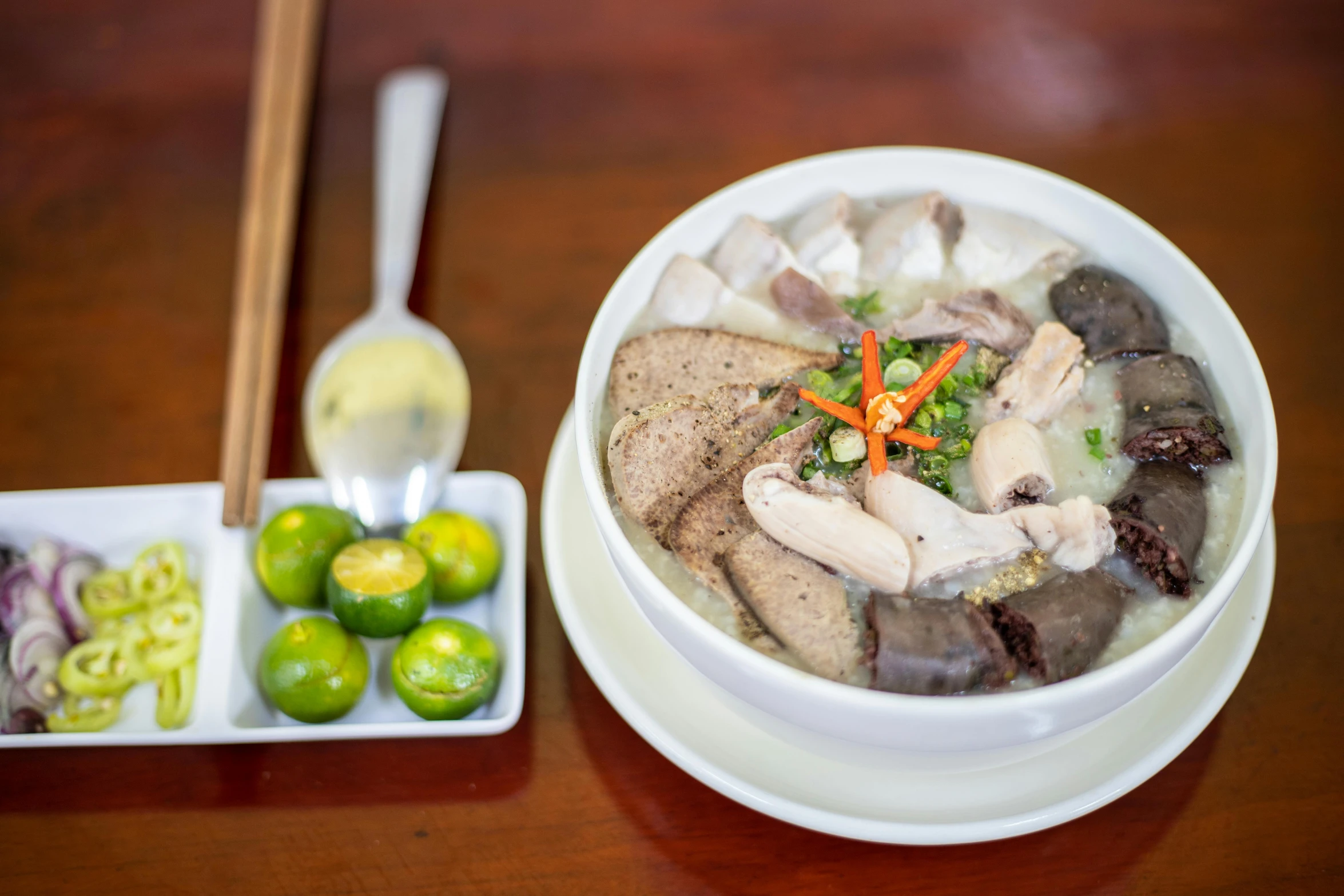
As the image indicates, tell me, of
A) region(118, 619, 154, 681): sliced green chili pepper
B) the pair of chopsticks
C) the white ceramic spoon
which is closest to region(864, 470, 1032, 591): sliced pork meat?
the white ceramic spoon

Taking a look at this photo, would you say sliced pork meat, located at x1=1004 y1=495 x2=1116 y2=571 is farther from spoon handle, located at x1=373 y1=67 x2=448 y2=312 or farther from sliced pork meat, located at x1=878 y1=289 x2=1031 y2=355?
spoon handle, located at x1=373 y1=67 x2=448 y2=312

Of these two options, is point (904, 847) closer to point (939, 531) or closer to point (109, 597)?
point (939, 531)

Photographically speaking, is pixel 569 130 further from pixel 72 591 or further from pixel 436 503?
pixel 72 591

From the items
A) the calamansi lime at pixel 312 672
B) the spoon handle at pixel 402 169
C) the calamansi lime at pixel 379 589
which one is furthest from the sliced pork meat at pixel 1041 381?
the spoon handle at pixel 402 169

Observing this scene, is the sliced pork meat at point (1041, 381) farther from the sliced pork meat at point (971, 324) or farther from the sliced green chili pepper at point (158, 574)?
the sliced green chili pepper at point (158, 574)

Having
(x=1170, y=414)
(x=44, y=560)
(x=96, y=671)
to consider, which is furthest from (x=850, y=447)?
(x=44, y=560)

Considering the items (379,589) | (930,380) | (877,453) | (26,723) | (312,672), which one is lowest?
(26,723)

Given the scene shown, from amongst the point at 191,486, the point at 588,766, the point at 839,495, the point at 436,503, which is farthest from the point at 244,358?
the point at 839,495

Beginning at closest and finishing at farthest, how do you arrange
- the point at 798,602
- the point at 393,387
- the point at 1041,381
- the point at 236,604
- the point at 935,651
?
the point at 935,651, the point at 798,602, the point at 1041,381, the point at 236,604, the point at 393,387
